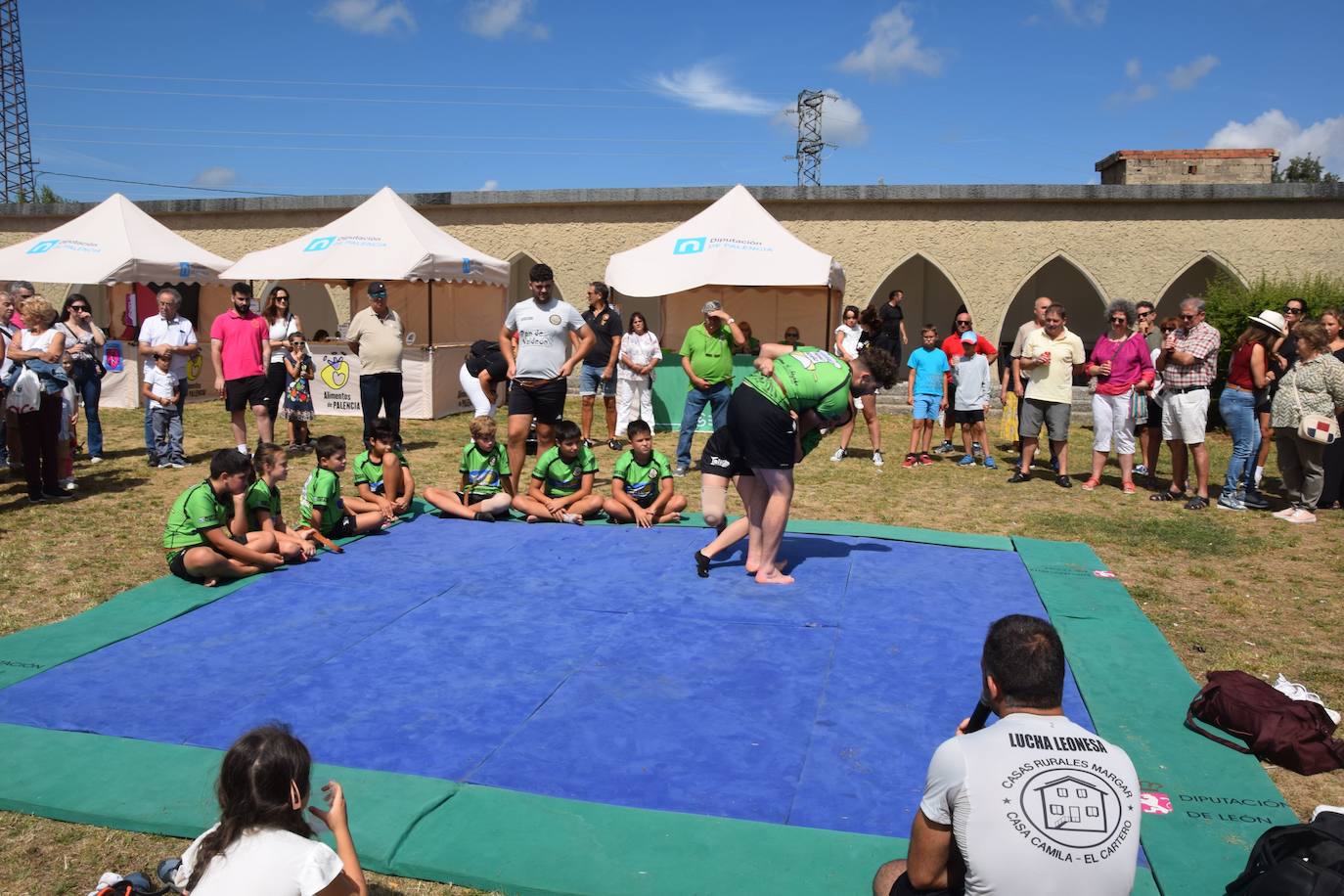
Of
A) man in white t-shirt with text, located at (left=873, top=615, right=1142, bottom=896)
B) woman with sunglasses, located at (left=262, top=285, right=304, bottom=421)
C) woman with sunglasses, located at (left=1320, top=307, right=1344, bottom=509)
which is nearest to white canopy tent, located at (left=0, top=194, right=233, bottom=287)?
woman with sunglasses, located at (left=262, top=285, right=304, bottom=421)

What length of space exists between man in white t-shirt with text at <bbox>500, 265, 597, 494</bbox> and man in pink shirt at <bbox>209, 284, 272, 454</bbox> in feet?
10.4

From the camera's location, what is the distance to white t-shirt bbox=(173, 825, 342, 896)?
2357mm

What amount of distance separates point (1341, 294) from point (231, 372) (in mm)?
13980

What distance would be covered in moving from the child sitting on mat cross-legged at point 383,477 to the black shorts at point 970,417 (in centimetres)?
609

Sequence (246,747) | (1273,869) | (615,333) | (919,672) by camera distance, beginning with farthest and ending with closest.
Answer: (615,333), (919,672), (1273,869), (246,747)

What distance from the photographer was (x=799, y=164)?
48.0 meters

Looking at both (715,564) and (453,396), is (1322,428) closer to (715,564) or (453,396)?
(715,564)

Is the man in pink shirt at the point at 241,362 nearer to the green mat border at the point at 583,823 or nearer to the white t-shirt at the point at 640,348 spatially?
the white t-shirt at the point at 640,348

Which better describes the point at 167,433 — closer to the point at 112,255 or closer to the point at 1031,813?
the point at 112,255

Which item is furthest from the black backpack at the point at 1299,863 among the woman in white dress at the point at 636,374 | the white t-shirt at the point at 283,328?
the white t-shirt at the point at 283,328

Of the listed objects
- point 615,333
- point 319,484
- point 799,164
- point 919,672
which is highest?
point 799,164

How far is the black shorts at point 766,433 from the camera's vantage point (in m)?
6.09

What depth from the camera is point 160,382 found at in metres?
9.98

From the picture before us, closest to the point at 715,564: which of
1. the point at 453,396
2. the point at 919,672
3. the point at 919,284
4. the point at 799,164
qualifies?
the point at 919,672
